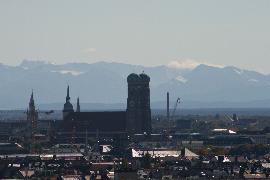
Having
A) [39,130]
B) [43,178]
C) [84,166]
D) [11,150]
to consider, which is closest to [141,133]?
[39,130]

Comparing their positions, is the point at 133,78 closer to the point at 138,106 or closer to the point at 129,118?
the point at 138,106

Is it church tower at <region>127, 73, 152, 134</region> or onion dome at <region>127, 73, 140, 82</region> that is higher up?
onion dome at <region>127, 73, 140, 82</region>

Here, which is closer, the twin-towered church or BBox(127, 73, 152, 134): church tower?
BBox(127, 73, 152, 134): church tower

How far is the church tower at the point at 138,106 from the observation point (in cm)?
17225

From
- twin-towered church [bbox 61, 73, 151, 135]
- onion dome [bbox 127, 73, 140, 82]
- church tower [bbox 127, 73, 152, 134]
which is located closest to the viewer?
church tower [bbox 127, 73, 152, 134]

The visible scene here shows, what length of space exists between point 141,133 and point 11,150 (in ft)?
117

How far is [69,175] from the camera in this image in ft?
304

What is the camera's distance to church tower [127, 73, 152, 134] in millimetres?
172250

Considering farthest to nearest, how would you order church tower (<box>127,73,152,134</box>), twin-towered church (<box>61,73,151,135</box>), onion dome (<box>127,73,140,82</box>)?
onion dome (<box>127,73,140,82</box>)
twin-towered church (<box>61,73,151,135</box>)
church tower (<box>127,73,152,134</box>)

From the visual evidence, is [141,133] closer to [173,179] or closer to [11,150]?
[11,150]

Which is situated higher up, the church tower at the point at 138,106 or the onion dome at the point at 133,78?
the onion dome at the point at 133,78

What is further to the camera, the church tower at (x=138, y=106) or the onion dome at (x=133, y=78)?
the onion dome at (x=133, y=78)

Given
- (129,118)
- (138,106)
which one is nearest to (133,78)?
(138,106)

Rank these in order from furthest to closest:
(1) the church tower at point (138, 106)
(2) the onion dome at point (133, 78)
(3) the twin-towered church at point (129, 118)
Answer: (2) the onion dome at point (133, 78) < (3) the twin-towered church at point (129, 118) < (1) the church tower at point (138, 106)
